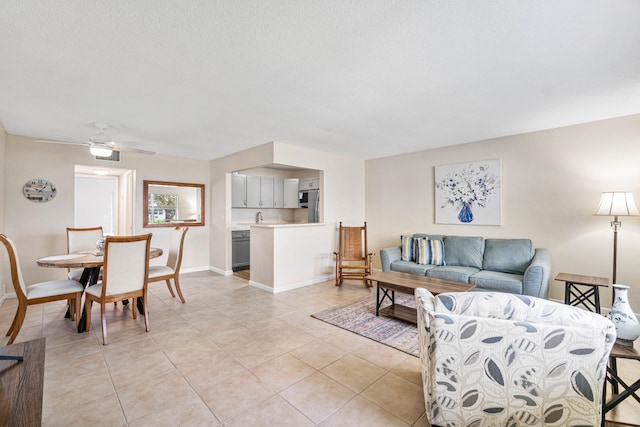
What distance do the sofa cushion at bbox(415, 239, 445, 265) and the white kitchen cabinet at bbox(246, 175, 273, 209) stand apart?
3774 mm

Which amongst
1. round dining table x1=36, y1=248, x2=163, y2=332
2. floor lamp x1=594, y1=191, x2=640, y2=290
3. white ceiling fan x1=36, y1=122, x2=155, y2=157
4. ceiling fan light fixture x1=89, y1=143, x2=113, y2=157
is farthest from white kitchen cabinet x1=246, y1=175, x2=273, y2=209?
floor lamp x1=594, y1=191, x2=640, y2=290

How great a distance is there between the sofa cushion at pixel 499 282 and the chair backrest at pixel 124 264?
12.7 feet

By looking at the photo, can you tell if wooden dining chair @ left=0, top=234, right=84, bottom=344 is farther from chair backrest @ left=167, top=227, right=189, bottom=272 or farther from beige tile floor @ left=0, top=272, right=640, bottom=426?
chair backrest @ left=167, top=227, right=189, bottom=272

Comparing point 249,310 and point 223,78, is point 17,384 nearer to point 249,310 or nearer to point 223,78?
point 223,78

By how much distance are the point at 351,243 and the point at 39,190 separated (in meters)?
4.92

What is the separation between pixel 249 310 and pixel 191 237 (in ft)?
9.46

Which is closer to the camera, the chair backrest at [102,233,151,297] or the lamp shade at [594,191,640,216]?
the chair backrest at [102,233,151,297]

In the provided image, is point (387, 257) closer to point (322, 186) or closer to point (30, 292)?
point (322, 186)

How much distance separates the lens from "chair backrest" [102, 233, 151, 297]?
273cm

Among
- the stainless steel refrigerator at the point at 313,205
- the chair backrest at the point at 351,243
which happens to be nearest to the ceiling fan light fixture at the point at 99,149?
the chair backrest at the point at 351,243

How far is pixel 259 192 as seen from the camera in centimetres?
668

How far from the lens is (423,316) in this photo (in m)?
1.54

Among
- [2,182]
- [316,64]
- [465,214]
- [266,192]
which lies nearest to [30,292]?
[2,182]

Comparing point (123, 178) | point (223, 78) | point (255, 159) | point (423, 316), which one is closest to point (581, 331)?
point (423, 316)
